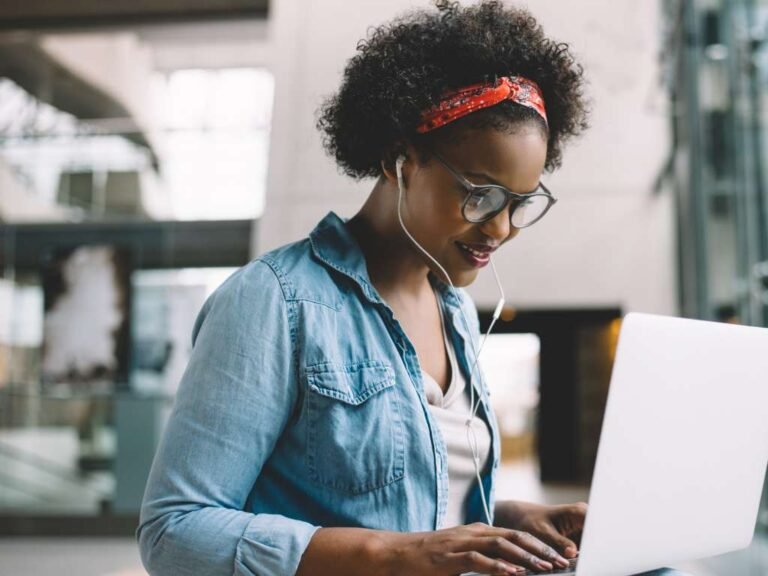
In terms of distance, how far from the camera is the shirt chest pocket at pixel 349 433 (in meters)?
0.94

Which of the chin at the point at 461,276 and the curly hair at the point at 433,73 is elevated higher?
the curly hair at the point at 433,73

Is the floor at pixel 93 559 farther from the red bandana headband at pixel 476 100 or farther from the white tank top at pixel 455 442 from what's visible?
the red bandana headband at pixel 476 100

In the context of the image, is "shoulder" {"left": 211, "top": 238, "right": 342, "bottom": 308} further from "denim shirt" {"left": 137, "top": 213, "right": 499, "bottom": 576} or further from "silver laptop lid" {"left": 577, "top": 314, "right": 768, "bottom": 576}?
"silver laptop lid" {"left": 577, "top": 314, "right": 768, "bottom": 576}

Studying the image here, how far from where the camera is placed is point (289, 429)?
3.13 feet

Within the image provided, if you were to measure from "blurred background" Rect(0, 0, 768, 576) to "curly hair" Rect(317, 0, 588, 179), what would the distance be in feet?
9.11

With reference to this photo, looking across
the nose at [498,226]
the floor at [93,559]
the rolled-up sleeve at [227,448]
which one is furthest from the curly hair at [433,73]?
the floor at [93,559]

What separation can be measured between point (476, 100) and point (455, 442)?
1.46ft

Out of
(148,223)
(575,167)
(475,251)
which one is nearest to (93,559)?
(148,223)

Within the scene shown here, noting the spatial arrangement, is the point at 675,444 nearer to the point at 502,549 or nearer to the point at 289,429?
the point at 502,549

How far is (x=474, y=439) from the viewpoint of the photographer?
43.3 inches

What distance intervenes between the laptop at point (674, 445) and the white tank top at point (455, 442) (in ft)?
0.73

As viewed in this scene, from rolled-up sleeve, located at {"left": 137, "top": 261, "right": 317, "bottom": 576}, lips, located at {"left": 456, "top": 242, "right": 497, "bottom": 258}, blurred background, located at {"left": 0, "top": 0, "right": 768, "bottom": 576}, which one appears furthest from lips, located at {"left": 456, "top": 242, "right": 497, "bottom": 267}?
blurred background, located at {"left": 0, "top": 0, "right": 768, "bottom": 576}

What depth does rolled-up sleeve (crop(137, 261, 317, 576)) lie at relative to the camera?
853mm

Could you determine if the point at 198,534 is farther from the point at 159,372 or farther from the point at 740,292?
the point at 159,372
